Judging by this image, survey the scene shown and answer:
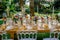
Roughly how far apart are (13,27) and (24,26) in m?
0.28

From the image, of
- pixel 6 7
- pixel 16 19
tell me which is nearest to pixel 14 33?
pixel 16 19

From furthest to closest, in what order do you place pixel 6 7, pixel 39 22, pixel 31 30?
pixel 6 7 < pixel 39 22 < pixel 31 30

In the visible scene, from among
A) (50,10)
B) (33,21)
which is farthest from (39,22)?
(50,10)

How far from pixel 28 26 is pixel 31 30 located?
0.51 feet

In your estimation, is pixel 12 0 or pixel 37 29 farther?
pixel 12 0

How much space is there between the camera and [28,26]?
4.80 m

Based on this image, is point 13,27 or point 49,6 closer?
point 13,27

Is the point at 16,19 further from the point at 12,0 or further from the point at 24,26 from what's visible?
the point at 12,0

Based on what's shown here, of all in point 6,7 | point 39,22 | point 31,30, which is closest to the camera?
point 31,30

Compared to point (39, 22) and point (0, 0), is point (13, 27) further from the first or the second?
point (0, 0)

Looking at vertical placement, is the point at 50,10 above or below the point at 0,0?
below

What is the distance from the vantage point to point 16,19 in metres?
5.09

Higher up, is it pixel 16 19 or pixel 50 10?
pixel 16 19

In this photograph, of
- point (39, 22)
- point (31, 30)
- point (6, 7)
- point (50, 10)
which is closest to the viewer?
point (31, 30)
